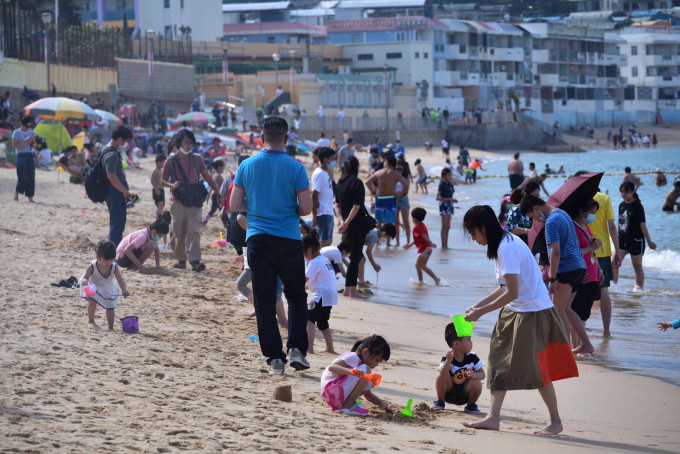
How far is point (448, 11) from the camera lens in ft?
355

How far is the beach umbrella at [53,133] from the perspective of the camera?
2695 cm

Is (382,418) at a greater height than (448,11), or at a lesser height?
lesser

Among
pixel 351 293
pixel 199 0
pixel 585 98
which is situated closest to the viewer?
pixel 351 293

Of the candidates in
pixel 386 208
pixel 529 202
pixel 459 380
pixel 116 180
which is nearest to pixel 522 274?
pixel 459 380

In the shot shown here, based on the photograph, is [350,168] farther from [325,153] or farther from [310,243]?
[310,243]

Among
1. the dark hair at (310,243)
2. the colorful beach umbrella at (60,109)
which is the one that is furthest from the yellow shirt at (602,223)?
the colorful beach umbrella at (60,109)

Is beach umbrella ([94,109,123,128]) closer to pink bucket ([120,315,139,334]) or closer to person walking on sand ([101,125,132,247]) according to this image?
person walking on sand ([101,125,132,247])

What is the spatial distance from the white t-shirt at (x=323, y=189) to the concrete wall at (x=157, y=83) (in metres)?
39.5

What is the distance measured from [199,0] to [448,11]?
128 feet

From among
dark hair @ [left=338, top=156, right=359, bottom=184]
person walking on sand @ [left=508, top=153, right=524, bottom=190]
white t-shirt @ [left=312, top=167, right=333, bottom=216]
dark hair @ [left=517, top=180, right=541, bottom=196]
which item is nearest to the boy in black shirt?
dark hair @ [left=517, top=180, right=541, bottom=196]

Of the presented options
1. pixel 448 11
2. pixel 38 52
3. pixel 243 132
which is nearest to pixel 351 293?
pixel 38 52

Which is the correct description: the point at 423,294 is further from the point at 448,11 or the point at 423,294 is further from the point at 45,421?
the point at 448,11

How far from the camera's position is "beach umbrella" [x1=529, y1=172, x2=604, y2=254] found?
7887 millimetres

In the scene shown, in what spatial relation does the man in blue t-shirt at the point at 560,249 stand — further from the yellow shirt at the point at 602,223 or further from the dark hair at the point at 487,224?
the dark hair at the point at 487,224
